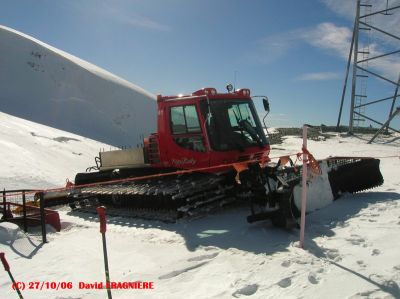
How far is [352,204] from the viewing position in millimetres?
8672

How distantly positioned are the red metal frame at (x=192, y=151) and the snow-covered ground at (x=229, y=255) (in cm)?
116

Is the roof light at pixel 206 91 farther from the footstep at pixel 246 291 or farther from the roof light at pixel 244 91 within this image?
the footstep at pixel 246 291

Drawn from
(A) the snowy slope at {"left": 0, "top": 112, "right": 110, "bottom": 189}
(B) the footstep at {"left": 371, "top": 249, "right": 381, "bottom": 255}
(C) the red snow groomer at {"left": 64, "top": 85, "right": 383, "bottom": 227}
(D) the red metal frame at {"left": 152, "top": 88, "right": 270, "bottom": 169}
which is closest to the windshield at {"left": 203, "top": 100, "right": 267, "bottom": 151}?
(C) the red snow groomer at {"left": 64, "top": 85, "right": 383, "bottom": 227}

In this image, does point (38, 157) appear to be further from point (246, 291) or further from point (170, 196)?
point (246, 291)


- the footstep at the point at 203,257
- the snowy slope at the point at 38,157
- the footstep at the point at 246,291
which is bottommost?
the footstep at the point at 246,291

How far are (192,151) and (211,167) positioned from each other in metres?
1.02

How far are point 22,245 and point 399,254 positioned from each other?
5814 mm

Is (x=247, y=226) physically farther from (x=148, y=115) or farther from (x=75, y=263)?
(x=148, y=115)

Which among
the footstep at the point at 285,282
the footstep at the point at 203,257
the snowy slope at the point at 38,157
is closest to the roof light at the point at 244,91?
the footstep at the point at 203,257

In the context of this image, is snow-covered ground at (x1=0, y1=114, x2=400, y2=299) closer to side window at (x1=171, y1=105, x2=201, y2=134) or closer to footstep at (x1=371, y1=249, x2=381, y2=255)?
footstep at (x1=371, y1=249, x2=381, y2=255)

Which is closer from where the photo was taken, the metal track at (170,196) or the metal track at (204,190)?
the metal track at (204,190)

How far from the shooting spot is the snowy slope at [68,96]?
127 ft

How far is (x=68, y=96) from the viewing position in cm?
4403

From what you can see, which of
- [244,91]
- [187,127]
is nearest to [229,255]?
[187,127]
